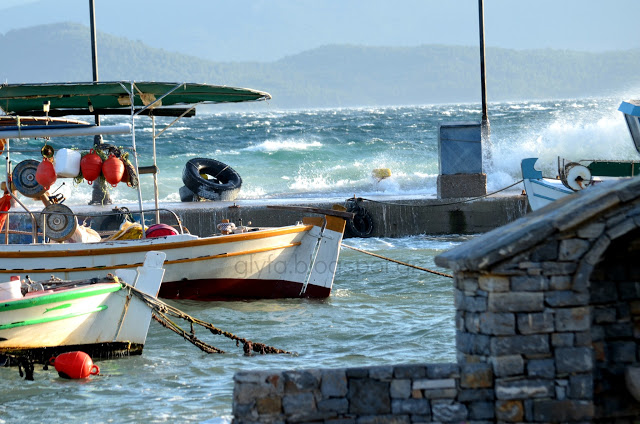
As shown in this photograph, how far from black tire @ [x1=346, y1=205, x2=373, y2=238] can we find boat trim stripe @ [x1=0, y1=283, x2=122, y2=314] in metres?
9.49

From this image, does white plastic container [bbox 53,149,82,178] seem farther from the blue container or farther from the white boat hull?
the blue container

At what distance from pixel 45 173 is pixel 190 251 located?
2211mm

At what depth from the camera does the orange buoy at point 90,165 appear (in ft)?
41.8

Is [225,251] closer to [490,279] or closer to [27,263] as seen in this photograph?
[27,263]

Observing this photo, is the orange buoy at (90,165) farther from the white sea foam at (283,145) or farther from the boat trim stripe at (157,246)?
the white sea foam at (283,145)

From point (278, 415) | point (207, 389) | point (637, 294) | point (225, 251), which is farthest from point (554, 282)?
point (225, 251)

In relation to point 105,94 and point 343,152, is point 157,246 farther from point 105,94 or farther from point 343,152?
point 343,152

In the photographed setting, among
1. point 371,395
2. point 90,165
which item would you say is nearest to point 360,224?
point 90,165

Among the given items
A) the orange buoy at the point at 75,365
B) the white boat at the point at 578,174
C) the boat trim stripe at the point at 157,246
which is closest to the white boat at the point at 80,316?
the orange buoy at the point at 75,365

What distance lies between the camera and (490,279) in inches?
251

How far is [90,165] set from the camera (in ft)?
41.9

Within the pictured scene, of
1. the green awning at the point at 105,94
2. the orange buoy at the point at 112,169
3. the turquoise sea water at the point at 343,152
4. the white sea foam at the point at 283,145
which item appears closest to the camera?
the orange buoy at the point at 112,169

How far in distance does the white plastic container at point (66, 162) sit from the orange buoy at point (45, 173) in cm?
6

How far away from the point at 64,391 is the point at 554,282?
16.6ft
